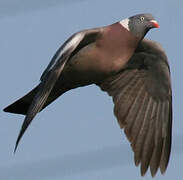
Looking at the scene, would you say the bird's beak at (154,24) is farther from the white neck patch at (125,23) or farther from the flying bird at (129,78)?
the white neck patch at (125,23)

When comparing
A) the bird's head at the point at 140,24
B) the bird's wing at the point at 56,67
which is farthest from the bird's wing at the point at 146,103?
the bird's wing at the point at 56,67

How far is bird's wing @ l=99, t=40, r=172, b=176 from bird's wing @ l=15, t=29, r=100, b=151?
93 cm

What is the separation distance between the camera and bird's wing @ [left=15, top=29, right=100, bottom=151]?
7.70 metres

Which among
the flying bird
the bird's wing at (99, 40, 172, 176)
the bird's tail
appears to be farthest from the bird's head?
the bird's tail

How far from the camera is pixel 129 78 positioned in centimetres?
998

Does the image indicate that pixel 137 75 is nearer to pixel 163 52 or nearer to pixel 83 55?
pixel 163 52

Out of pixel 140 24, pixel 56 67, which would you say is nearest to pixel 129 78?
pixel 140 24

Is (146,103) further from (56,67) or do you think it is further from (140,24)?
(56,67)

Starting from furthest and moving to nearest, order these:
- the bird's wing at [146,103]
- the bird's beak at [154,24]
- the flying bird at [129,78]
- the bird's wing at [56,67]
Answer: the bird's wing at [146,103] < the bird's beak at [154,24] < the flying bird at [129,78] < the bird's wing at [56,67]

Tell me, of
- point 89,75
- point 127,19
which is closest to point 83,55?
point 89,75

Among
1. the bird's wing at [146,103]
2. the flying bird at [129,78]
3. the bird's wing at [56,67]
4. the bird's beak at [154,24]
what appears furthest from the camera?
the bird's wing at [146,103]

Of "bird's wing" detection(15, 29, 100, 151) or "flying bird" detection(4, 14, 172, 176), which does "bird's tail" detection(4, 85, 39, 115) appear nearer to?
"flying bird" detection(4, 14, 172, 176)

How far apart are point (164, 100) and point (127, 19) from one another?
1175 millimetres

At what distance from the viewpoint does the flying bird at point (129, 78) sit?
8.77 meters
